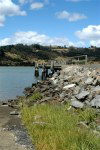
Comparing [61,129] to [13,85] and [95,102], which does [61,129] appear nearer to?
[95,102]

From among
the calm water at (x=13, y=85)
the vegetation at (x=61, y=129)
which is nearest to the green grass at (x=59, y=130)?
the vegetation at (x=61, y=129)

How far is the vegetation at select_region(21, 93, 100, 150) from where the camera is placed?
43.4 feet

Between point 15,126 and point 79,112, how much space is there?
353 centimetres

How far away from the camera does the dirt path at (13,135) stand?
14105 millimetres

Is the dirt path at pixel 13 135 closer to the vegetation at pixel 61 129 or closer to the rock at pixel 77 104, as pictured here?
the vegetation at pixel 61 129

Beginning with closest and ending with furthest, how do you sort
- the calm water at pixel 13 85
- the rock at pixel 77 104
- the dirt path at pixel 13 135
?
the dirt path at pixel 13 135, the rock at pixel 77 104, the calm water at pixel 13 85

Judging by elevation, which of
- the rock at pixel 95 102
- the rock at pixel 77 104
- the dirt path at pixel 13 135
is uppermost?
the rock at pixel 95 102

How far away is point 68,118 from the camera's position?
17938 millimetres

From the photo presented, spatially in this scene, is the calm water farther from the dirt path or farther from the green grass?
the green grass

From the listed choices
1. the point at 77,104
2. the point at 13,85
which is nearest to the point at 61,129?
the point at 77,104

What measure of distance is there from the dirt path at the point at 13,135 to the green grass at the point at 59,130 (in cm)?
35

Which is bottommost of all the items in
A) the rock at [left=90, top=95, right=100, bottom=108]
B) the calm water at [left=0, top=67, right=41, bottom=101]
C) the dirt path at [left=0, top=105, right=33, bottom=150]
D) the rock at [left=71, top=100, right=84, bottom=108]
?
the calm water at [left=0, top=67, right=41, bottom=101]

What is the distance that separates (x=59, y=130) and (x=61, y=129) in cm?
28

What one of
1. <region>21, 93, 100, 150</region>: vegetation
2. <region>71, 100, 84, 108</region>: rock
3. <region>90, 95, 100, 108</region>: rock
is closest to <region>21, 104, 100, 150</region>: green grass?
<region>21, 93, 100, 150</region>: vegetation
